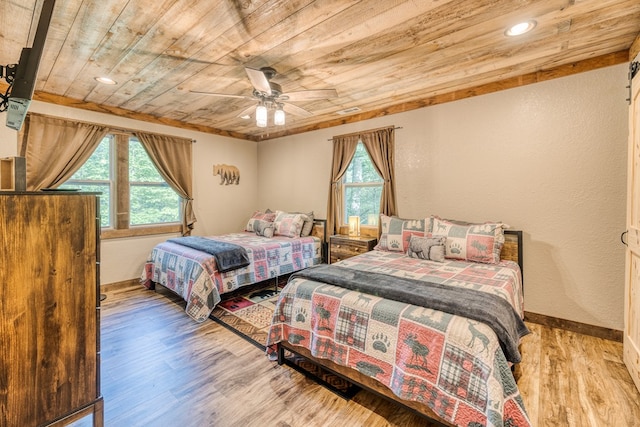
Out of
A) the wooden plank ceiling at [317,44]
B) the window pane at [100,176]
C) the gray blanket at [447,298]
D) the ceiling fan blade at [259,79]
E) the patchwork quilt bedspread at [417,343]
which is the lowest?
the patchwork quilt bedspread at [417,343]

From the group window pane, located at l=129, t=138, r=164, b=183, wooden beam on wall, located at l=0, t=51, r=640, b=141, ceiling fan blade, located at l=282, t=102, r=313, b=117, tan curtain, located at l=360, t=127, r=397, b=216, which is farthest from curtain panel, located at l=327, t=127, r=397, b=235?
window pane, located at l=129, t=138, r=164, b=183

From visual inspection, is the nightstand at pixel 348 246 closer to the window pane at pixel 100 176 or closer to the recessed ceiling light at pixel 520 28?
the recessed ceiling light at pixel 520 28

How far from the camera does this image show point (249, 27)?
2.00 m

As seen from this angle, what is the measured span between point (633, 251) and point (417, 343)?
182 centimetres

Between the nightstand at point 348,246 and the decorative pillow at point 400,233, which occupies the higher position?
the decorative pillow at point 400,233

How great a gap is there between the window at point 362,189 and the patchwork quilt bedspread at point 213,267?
822 mm

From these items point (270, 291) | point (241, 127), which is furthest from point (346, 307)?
point (241, 127)

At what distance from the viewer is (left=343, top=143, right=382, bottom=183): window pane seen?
432 cm

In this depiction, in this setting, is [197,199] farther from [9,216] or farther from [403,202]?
[9,216]

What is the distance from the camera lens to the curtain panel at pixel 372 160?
12.9 feet

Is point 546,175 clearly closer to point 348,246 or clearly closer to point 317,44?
point 348,246

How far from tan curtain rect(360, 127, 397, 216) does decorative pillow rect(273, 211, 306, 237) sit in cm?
135

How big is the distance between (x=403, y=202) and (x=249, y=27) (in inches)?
107

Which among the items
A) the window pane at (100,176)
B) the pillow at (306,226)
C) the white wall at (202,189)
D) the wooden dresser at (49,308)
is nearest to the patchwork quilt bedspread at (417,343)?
the wooden dresser at (49,308)
